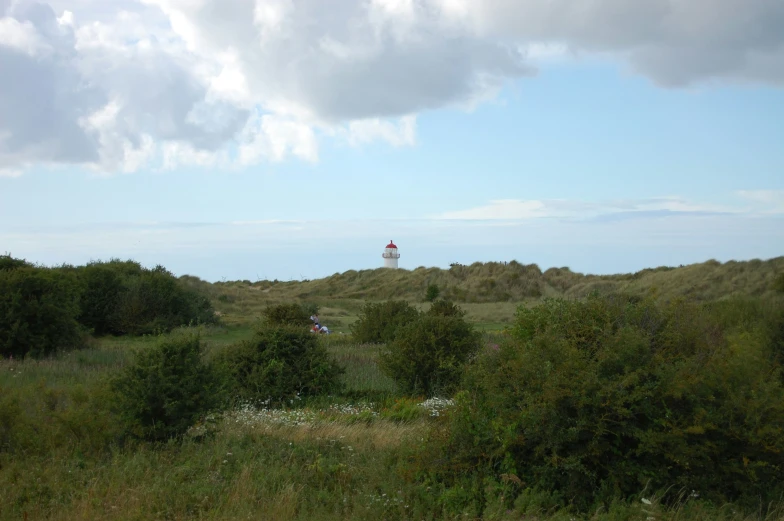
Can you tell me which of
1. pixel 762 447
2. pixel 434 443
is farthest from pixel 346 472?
pixel 762 447

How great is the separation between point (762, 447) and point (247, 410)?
7.78 metres

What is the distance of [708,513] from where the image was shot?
5.92 metres

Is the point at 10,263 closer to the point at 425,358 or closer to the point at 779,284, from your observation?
the point at 425,358

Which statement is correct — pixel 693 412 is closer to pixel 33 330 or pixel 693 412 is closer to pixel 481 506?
pixel 481 506

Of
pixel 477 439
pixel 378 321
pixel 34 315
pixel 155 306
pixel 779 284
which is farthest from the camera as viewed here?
pixel 155 306

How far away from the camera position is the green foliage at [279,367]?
13219mm

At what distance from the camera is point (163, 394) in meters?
8.50

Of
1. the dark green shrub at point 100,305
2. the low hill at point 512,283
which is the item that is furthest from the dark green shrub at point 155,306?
the low hill at point 512,283

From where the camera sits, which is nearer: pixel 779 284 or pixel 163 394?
pixel 163 394

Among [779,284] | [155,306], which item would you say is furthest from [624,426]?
[155,306]

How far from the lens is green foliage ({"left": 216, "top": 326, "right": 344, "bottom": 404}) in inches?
520

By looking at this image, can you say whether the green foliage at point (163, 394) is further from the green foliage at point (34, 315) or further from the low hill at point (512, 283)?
the low hill at point (512, 283)

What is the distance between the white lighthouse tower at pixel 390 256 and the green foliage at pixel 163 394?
166ft

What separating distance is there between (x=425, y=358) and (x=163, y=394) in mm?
6656
